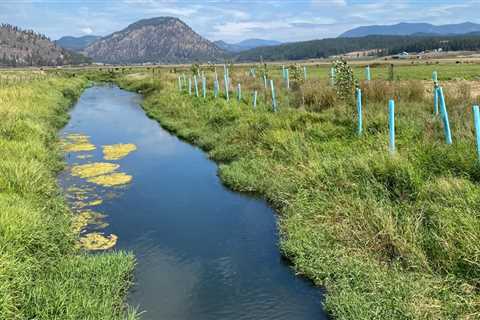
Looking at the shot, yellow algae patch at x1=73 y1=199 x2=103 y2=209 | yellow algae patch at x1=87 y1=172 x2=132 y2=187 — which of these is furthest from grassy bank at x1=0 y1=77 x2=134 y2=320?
yellow algae patch at x1=87 y1=172 x2=132 y2=187

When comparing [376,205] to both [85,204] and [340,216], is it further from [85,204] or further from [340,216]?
[85,204]

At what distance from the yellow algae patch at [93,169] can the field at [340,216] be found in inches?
34.5

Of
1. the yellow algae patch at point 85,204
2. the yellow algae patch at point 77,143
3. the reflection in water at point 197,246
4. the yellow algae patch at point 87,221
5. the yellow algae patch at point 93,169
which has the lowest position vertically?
the reflection in water at point 197,246

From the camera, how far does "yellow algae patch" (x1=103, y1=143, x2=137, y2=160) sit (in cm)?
1842

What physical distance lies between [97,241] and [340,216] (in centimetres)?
530

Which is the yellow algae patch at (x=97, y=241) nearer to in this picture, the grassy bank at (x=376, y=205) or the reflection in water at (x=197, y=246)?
the reflection in water at (x=197, y=246)

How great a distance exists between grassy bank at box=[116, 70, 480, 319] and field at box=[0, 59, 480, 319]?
0.02 m

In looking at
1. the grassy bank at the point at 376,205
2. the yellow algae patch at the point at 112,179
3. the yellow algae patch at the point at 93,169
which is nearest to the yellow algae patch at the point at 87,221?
the yellow algae patch at the point at 112,179

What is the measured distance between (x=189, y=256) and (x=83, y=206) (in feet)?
14.6

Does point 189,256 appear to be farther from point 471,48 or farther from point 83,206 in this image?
point 471,48

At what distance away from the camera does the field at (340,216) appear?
6406 mm

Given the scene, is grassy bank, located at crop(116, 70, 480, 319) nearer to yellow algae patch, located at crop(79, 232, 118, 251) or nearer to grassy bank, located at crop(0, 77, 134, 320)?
grassy bank, located at crop(0, 77, 134, 320)

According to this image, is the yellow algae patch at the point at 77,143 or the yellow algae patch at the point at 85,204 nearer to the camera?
the yellow algae patch at the point at 85,204

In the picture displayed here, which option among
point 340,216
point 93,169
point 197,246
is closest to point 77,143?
point 93,169
